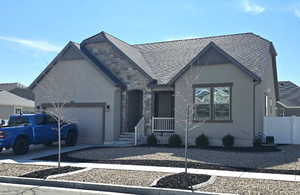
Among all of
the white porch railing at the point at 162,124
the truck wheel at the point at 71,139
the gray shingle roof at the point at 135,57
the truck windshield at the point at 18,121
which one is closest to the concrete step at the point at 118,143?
the white porch railing at the point at 162,124

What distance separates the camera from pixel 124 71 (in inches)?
827

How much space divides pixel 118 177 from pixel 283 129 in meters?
12.9

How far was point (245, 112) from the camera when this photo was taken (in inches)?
682

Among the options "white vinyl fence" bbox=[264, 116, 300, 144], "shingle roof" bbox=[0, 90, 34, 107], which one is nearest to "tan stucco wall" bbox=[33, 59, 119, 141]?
"white vinyl fence" bbox=[264, 116, 300, 144]

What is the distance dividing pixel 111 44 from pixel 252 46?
9.11 meters

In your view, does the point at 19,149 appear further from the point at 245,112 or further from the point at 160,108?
the point at 245,112

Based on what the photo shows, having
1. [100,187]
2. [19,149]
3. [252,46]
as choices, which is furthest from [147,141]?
[100,187]

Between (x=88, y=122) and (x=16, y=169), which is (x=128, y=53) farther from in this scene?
(x=16, y=169)

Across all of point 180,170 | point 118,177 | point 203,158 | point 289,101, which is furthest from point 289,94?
point 118,177

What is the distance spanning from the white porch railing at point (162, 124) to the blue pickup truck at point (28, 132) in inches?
203

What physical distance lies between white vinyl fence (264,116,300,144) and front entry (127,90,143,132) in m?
8.29

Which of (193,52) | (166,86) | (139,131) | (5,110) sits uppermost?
(193,52)

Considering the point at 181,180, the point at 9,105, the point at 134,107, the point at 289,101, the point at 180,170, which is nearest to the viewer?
the point at 181,180

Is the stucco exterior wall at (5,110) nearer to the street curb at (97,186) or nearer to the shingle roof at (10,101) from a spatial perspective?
the shingle roof at (10,101)
